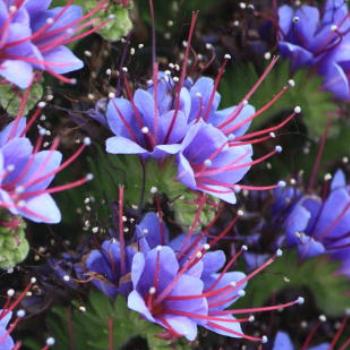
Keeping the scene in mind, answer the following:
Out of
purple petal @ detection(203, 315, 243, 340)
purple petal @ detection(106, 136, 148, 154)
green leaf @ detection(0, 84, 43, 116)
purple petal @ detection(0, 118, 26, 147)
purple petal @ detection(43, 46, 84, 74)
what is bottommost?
purple petal @ detection(203, 315, 243, 340)

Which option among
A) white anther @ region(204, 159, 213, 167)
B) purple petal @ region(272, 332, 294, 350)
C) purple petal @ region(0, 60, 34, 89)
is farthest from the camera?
purple petal @ region(272, 332, 294, 350)

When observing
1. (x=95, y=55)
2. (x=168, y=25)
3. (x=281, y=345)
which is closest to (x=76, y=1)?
(x=95, y=55)

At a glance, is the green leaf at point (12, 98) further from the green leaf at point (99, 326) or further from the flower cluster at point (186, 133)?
the green leaf at point (99, 326)

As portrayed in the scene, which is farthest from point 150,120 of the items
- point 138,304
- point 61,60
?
point 138,304

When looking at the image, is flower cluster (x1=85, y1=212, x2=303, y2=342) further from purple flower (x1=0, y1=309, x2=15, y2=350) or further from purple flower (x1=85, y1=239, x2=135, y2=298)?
purple flower (x1=0, y1=309, x2=15, y2=350)

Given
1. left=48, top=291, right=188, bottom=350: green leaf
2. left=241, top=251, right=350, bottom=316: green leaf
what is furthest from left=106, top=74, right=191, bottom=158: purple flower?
left=241, top=251, right=350, bottom=316: green leaf

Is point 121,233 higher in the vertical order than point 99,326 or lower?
higher

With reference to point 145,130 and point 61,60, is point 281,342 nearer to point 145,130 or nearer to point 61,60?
point 145,130
